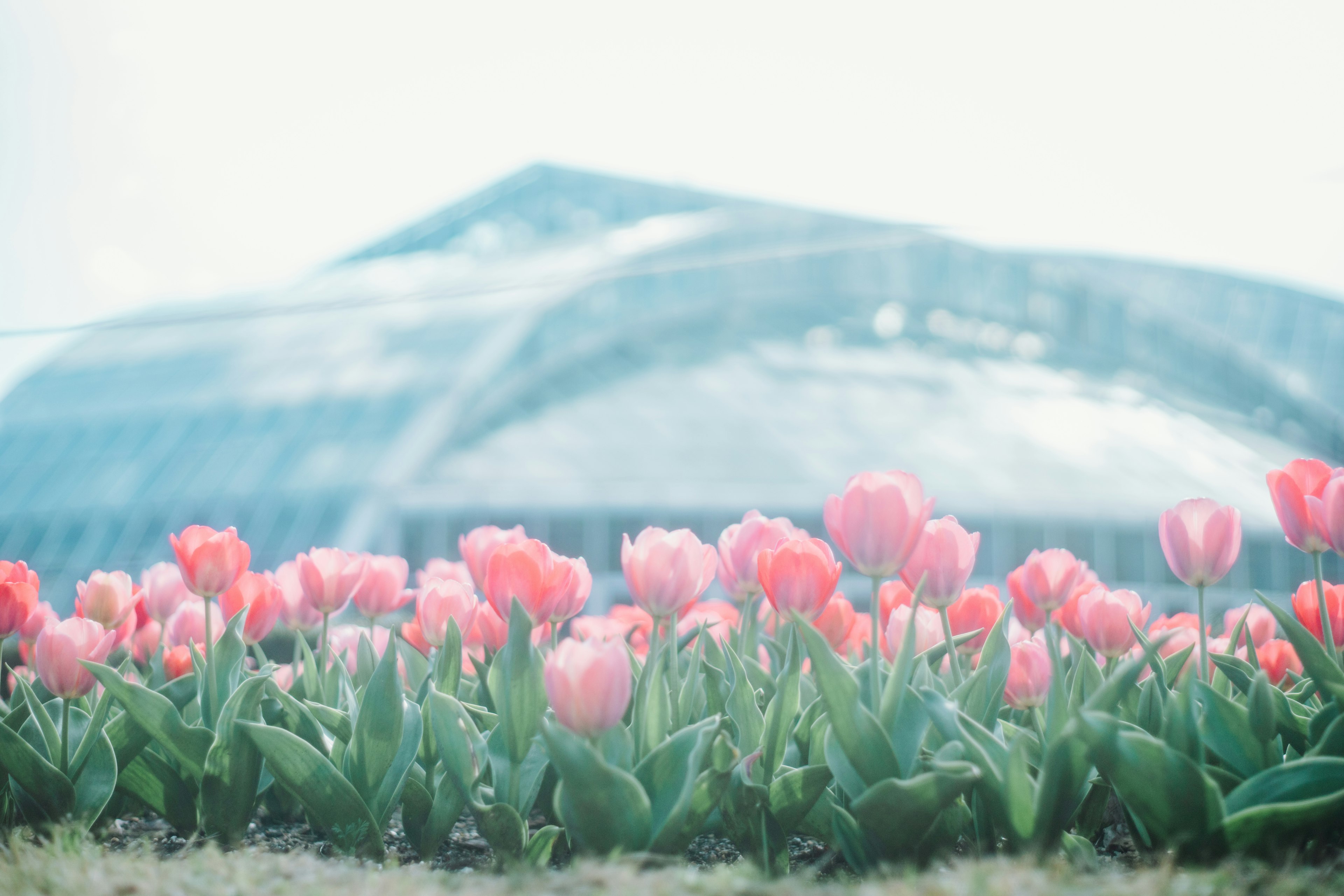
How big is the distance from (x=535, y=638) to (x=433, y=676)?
0.29m

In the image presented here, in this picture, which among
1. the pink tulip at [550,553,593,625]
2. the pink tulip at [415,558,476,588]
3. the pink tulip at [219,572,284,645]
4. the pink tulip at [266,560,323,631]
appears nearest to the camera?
the pink tulip at [550,553,593,625]

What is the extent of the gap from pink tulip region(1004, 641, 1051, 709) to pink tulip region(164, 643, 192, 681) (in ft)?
8.21

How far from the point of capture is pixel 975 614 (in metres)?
3.00

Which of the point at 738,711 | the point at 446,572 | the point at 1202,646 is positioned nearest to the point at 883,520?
the point at 738,711

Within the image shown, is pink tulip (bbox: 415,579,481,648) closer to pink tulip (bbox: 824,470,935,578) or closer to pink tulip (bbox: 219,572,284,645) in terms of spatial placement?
pink tulip (bbox: 219,572,284,645)

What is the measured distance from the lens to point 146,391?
24484 millimetres

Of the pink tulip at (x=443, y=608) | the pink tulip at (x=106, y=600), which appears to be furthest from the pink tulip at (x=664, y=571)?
the pink tulip at (x=106, y=600)

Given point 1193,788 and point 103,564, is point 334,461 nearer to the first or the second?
point 103,564

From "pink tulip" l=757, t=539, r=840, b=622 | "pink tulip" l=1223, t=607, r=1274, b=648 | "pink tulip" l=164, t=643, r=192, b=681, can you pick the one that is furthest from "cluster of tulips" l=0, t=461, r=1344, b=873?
"pink tulip" l=1223, t=607, r=1274, b=648

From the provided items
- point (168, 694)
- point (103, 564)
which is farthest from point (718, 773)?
point (103, 564)

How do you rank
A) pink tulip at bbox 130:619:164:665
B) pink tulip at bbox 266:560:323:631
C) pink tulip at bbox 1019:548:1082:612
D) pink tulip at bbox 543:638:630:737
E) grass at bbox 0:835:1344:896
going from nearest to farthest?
grass at bbox 0:835:1344:896
pink tulip at bbox 543:638:630:737
pink tulip at bbox 1019:548:1082:612
pink tulip at bbox 266:560:323:631
pink tulip at bbox 130:619:164:665

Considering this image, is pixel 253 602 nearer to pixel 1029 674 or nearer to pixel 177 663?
pixel 177 663

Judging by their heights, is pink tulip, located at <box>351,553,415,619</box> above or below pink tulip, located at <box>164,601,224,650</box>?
above

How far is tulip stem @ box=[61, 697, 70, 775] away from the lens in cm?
249
